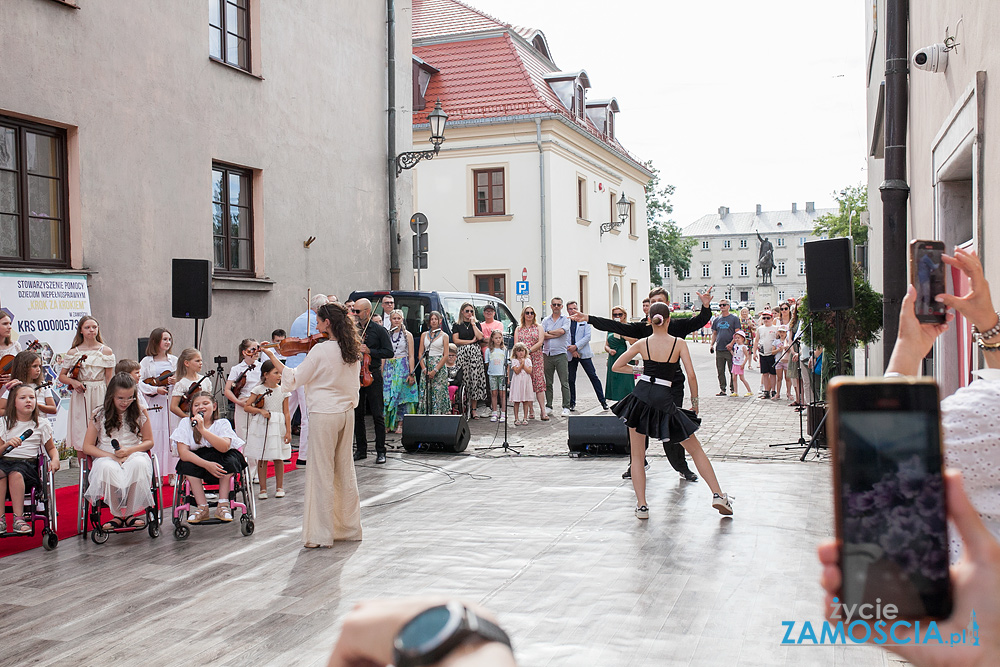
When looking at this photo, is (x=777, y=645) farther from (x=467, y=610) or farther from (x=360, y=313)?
(x=360, y=313)

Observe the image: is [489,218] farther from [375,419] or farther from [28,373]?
[28,373]

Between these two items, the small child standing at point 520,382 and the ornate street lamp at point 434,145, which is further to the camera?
the ornate street lamp at point 434,145

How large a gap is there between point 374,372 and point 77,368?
3.65 m

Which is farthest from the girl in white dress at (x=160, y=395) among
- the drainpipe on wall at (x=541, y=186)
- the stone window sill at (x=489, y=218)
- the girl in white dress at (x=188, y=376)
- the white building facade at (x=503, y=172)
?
the stone window sill at (x=489, y=218)

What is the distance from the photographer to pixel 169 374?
9.29 m

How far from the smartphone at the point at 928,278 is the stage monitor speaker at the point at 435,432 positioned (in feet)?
31.4

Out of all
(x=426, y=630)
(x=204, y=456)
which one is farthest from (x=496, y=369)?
(x=426, y=630)

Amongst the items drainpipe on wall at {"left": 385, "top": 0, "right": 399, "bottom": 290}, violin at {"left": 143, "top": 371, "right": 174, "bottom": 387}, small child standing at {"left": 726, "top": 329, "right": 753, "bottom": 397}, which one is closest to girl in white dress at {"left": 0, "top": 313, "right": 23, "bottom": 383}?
violin at {"left": 143, "top": 371, "right": 174, "bottom": 387}

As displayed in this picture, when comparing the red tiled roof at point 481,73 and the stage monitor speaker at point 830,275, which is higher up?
the red tiled roof at point 481,73

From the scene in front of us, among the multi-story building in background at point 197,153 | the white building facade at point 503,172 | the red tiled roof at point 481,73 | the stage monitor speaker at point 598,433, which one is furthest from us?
the red tiled roof at point 481,73

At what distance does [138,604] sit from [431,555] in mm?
2066

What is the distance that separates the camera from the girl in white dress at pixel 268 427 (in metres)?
8.87

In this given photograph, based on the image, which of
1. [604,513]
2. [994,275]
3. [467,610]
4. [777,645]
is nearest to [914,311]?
[467,610]

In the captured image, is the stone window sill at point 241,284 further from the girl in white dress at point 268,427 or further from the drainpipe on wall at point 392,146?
the girl in white dress at point 268,427
